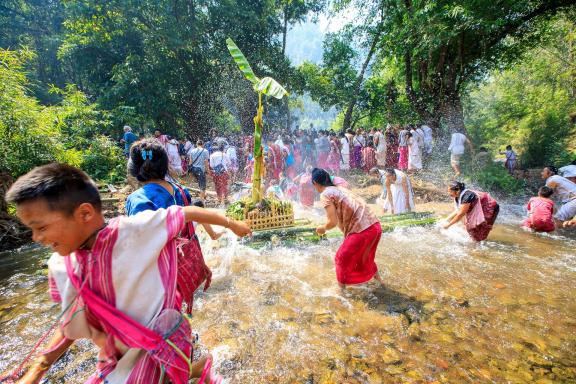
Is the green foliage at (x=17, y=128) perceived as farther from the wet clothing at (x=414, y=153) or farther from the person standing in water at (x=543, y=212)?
the wet clothing at (x=414, y=153)

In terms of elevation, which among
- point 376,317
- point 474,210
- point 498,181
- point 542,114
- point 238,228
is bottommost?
point 376,317

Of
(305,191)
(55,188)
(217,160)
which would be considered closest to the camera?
(55,188)

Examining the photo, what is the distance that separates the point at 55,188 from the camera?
1168 mm

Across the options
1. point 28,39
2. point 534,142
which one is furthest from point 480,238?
point 28,39

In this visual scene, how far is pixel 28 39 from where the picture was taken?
60.2ft

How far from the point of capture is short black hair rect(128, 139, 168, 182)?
83.8 inches

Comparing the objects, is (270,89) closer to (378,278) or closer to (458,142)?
(378,278)

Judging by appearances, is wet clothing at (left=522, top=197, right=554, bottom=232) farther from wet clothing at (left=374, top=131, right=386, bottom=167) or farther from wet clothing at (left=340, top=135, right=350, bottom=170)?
wet clothing at (left=340, top=135, right=350, bottom=170)

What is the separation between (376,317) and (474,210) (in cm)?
342

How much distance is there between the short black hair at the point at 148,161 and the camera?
6.98 ft

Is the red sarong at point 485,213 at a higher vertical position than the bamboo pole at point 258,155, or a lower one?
lower

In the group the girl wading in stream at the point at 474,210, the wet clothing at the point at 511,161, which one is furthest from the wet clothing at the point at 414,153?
the girl wading in stream at the point at 474,210

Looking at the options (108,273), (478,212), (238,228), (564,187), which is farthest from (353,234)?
(564,187)

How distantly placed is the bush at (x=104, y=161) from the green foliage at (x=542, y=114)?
52.7 ft
